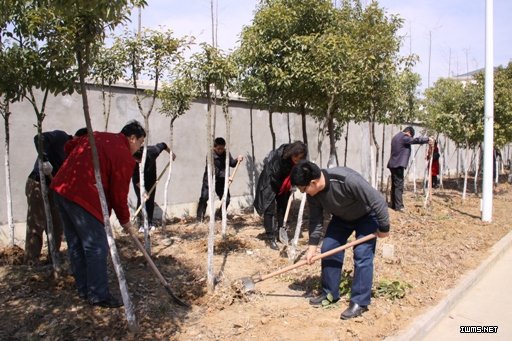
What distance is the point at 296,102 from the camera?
23.6 feet

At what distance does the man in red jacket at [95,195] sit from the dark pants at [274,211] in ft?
8.65

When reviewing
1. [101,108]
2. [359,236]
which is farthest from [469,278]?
[101,108]

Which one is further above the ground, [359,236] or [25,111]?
[25,111]

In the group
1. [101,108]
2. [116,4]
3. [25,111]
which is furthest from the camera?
[101,108]

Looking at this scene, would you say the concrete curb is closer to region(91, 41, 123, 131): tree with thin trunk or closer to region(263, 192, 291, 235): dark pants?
region(263, 192, 291, 235): dark pants

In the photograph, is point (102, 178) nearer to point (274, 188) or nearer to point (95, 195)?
point (95, 195)

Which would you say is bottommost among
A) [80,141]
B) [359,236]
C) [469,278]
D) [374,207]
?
[469,278]

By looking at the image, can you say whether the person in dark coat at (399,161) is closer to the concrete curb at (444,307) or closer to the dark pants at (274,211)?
the concrete curb at (444,307)

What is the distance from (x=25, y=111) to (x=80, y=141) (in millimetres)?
3084

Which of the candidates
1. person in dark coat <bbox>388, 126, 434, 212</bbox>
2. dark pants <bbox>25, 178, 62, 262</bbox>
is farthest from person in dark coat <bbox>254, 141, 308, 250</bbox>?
person in dark coat <bbox>388, 126, 434, 212</bbox>

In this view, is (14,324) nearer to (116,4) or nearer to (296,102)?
(116,4)

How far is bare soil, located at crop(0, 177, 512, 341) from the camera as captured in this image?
3.45m

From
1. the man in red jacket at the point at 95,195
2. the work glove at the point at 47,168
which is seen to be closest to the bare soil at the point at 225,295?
the man in red jacket at the point at 95,195

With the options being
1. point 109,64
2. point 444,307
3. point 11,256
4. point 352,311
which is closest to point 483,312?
point 444,307
